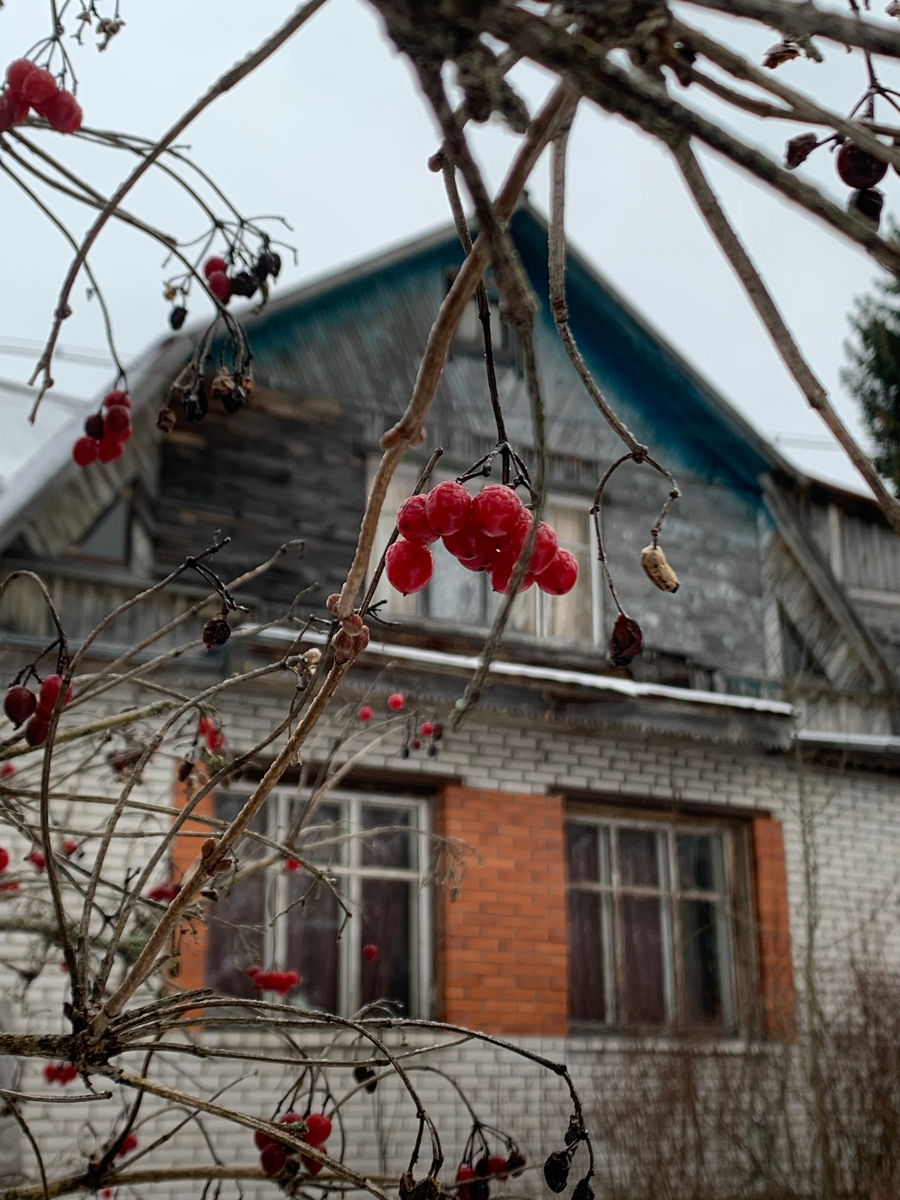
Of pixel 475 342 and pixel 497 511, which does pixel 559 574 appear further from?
pixel 475 342

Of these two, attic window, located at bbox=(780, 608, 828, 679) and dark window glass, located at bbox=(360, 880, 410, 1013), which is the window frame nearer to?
dark window glass, located at bbox=(360, 880, 410, 1013)

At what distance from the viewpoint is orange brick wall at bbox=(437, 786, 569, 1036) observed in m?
7.21

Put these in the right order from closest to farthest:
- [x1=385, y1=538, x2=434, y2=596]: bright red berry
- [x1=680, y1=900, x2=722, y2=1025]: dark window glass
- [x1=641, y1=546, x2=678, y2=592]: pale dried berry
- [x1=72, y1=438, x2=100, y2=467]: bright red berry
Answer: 1. [x1=641, y1=546, x2=678, y2=592]: pale dried berry
2. [x1=385, y1=538, x2=434, y2=596]: bright red berry
3. [x1=72, y1=438, x2=100, y2=467]: bright red berry
4. [x1=680, y1=900, x2=722, y2=1025]: dark window glass

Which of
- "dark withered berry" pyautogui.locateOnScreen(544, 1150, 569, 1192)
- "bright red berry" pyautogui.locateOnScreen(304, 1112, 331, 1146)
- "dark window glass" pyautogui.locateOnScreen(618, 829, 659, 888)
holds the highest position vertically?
"dark window glass" pyautogui.locateOnScreen(618, 829, 659, 888)

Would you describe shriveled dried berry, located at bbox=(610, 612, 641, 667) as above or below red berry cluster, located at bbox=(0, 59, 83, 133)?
below

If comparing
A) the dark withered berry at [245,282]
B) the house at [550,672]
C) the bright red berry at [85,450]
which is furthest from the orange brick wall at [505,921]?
the dark withered berry at [245,282]

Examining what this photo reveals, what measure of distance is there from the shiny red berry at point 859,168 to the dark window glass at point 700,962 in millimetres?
6987

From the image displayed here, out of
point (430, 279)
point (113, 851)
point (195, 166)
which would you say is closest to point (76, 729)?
point (195, 166)

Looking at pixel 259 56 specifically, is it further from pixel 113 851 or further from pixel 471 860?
pixel 471 860

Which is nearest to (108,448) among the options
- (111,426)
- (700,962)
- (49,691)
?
(111,426)

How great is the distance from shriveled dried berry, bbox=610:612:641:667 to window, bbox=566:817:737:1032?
20.8 feet

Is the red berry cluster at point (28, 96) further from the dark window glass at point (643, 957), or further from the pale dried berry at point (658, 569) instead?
the dark window glass at point (643, 957)

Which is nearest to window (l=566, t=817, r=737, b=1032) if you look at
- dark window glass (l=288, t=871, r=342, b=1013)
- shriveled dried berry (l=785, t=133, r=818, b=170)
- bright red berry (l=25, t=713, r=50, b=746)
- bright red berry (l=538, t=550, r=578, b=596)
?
dark window glass (l=288, t=871, r=342, b=1013)

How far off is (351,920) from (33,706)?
16.5 feet
